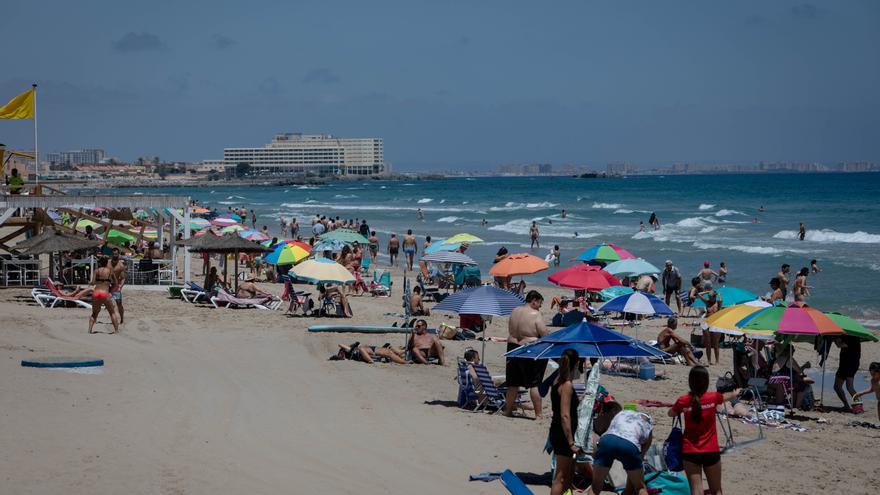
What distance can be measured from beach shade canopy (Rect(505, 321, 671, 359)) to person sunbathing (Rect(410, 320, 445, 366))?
394cm

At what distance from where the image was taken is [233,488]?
22.2 feet

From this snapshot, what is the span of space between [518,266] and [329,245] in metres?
8.81

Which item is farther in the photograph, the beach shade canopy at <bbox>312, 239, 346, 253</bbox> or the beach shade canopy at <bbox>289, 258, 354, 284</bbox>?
the beach shade canopy at <bbox>312, 239, 346, 253</bbox>

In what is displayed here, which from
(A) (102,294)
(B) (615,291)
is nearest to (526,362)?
(A) (102,294)

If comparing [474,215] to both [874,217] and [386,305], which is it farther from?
[386,305]

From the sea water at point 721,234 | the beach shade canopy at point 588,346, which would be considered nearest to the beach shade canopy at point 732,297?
the sea water at point 721,234

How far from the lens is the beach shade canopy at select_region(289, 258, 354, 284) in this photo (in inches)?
633

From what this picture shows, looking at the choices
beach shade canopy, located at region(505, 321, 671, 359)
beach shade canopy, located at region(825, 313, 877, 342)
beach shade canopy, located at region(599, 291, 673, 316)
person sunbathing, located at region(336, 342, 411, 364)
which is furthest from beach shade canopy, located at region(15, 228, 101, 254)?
beach shade canopy, located at region(825, 313, 877, 342)

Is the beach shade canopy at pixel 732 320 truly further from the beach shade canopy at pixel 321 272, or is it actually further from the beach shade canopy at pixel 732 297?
the beach shade canopy at pixel 321 272

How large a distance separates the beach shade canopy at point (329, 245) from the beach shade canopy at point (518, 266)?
26.7 ft

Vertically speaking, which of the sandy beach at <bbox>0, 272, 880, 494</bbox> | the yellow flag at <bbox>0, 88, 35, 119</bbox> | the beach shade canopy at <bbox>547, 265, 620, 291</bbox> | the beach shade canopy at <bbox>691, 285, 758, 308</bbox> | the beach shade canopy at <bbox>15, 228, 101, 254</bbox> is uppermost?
the yellow flag at <bbox>0, 88, 35, 119</bbox>

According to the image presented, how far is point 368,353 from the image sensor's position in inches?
486

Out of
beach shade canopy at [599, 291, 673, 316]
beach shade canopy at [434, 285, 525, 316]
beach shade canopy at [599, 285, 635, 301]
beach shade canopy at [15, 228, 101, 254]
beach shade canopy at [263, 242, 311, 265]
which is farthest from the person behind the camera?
beach shade canopy at [263, 242, 311, 265]

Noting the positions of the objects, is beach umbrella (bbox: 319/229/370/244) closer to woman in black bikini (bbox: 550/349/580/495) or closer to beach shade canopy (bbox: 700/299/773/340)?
beach shade canopy (bbox: 700/299/773/340)
